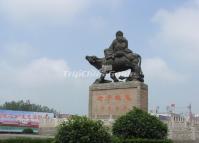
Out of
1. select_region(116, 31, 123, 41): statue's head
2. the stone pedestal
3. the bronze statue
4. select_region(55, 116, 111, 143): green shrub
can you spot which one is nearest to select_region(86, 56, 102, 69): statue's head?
the bronze statue

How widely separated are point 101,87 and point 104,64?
121cm

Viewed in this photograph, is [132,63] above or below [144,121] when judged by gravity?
above

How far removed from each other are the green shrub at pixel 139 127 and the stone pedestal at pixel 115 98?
16.7ft

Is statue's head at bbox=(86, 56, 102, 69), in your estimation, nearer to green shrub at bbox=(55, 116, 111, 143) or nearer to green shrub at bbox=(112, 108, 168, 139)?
green shrub at bbox=(112, 108, 168, 139)

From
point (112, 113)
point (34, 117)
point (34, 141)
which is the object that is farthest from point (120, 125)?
point (34, 117)

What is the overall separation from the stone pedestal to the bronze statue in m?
0.47

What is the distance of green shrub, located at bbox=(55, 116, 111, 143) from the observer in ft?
27.2

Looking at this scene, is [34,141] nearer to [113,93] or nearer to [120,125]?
[120,125]

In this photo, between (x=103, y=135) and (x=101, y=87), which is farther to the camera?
(x=101, y=87)

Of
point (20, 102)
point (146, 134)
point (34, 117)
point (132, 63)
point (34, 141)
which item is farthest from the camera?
point (20, 102)

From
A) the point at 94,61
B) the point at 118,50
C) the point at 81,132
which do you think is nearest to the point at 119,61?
the point at 118,50

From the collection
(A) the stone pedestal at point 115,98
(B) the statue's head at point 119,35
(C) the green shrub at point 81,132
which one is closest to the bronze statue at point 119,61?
(B) the statue's head at point 119,35

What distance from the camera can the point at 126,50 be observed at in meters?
19.6

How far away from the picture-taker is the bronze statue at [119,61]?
1919cm
